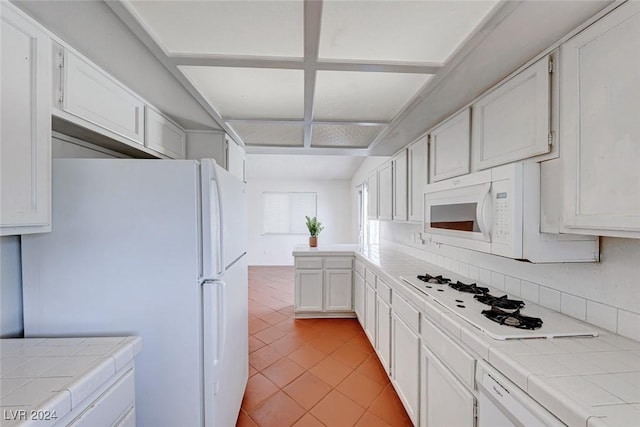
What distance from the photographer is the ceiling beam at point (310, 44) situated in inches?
36.5

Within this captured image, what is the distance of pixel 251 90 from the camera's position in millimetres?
1601

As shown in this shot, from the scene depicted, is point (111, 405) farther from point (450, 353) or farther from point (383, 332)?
point (383, 332)

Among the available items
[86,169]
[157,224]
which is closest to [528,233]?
[157,224]

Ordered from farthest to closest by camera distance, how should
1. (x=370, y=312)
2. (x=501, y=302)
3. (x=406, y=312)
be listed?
(x=370, y=312), (x=406, y=312), (x=501, y=302)

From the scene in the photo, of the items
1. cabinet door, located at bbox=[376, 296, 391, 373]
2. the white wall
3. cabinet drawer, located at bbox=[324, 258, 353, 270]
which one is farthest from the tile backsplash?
the white wall

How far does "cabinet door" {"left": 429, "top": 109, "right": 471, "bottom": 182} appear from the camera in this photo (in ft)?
5.44

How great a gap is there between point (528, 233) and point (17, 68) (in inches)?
82.6

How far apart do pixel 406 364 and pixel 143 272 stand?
169cm

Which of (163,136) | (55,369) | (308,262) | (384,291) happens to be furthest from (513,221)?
(308,262)

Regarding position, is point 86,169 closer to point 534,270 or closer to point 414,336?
point 414,336

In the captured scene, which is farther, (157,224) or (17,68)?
(157,224)

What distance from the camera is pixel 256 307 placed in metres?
3.88

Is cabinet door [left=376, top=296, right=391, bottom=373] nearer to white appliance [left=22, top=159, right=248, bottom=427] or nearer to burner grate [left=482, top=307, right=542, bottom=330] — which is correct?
burner grate [left=482, top=307, right=542, bottom=330]

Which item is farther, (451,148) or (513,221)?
(451,148)
